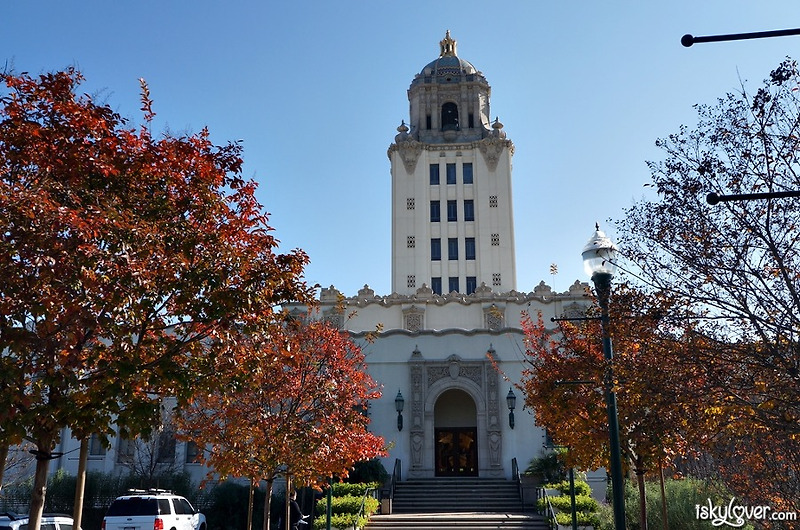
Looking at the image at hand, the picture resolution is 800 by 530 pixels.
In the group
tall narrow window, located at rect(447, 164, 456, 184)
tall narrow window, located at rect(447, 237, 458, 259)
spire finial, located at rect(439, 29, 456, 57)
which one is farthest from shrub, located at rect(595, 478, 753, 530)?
spire finial, located at rect(439, 29, 456, 57)

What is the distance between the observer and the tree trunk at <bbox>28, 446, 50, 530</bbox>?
9.07 metres

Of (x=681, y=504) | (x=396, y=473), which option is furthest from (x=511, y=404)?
(x=681, y=504)

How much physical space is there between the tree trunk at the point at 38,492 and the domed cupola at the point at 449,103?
41.6 meters

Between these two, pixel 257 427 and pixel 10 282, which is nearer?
pixel 10 282

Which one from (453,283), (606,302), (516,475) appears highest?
(453,283)

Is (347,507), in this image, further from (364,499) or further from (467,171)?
(467,171)

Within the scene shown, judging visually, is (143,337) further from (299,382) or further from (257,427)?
(299,382)

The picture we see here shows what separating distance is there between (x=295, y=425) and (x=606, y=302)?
342 inches

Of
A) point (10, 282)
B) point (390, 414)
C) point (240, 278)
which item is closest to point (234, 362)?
point (240, 278)

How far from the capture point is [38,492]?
9.23 m

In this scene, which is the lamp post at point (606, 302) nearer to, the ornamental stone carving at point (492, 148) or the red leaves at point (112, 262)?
the red leaves at point (112, 262)

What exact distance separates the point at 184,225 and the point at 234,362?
1.97 meters

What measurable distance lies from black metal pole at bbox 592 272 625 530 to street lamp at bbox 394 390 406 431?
66.2 feet

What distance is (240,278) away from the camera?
402 inches
